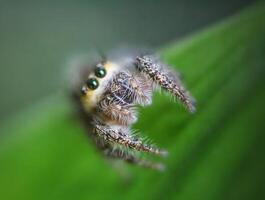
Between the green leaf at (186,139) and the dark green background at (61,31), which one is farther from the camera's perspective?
the dark green background at (61,31)

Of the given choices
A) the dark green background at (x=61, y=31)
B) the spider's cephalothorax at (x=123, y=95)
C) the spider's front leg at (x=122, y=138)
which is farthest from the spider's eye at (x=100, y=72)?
the dark green background at (x=61, y=31)

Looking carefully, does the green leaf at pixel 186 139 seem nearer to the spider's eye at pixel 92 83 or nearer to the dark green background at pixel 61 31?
the spider's eye at pixel 92 83

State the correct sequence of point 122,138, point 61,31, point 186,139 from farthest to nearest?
point 61,31, point 186,139, point 122,138

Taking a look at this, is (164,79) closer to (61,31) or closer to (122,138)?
(122,138)

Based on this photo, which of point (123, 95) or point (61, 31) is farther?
point (61, 31)

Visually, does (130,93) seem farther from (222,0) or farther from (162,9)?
(162,9)

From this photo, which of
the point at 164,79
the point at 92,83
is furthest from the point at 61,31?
the point at 164,79

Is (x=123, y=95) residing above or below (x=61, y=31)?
below
